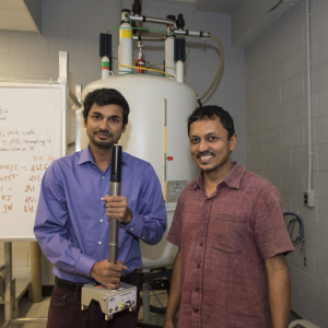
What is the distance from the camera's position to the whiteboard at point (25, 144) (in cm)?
156

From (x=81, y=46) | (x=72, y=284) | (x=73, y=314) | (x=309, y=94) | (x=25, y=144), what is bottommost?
(x=73, y=314)

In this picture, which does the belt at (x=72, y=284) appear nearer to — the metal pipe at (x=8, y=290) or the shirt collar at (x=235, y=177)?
→ the shirt collar at (x=235, y=177)

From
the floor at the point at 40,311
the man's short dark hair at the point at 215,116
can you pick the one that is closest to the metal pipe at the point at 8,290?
the floor at the point at 40,311

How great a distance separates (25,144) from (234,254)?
1.27m

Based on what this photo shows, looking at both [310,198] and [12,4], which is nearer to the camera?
[310,198]

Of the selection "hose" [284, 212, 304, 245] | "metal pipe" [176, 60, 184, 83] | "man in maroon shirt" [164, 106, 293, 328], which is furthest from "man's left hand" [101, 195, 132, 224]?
A: "hose" [284, 212, 304, 245]

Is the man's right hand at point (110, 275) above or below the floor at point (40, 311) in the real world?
above

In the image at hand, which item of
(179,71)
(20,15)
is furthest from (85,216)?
(20,15)

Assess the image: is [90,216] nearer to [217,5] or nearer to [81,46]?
[81,46]

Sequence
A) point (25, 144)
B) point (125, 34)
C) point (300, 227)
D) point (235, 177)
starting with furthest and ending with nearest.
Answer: point (300, 227) < point (125, 34) < point (25, 144) < point (235, 177)

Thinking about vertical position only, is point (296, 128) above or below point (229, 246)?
above

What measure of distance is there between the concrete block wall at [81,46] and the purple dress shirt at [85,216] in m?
1.66

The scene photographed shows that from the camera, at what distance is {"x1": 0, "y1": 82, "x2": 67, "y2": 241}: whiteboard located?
1.56m

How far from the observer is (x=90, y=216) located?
43.3 inches
